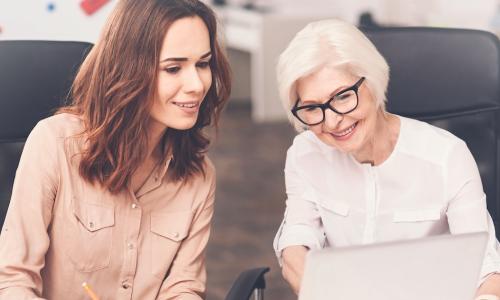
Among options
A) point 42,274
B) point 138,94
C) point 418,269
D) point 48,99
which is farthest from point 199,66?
point 418,269

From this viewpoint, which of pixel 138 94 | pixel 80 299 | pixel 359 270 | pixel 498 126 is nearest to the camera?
pixel 359 270

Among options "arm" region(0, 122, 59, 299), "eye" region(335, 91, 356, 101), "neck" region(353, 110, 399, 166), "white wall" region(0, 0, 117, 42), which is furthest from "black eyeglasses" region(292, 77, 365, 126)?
"white wall" region(0, 0, 117, 42)

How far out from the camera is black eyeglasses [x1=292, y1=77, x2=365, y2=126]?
1.80m

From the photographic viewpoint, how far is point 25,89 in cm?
206

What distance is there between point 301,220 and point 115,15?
600 millimetres

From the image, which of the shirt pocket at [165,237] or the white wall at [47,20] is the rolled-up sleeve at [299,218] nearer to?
the shirt pocket at [165,237]

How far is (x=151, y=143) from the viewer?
198 cm

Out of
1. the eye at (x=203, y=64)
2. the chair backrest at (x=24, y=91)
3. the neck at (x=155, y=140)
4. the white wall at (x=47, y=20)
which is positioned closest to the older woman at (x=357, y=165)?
the eye at (x=203, y=64)

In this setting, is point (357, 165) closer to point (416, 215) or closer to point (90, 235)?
point (416, 215)

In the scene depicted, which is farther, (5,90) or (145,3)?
(5,90)

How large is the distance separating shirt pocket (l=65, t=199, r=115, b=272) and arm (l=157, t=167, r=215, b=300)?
146 mm

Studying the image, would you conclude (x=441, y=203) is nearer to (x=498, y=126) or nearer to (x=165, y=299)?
(x=498, y=126)

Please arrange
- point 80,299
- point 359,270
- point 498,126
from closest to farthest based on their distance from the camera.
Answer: point 359,270, point 80,299, point 498,126

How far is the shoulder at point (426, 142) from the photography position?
1.96 m
